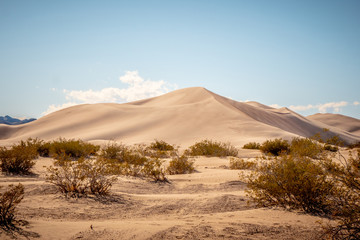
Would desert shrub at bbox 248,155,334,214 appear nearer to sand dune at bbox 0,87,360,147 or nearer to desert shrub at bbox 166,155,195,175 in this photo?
desert shrub at bbox 166,155,195,175

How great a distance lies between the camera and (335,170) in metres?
3.81

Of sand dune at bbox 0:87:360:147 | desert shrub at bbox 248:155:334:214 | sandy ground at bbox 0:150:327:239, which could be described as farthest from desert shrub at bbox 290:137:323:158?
sand dune at bbox 0:87:360:147

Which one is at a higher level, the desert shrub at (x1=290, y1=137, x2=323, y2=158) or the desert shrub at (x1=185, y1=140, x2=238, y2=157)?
the desert shrub at (x1=290, y1=137, x2=323, y2=158)

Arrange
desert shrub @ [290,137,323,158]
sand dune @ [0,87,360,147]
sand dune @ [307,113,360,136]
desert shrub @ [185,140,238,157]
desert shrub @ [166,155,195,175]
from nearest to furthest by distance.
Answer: desert shrub @ [290,137,323,158]
desert shrub @ [166,155,195,175]
desert shrub @ [185,140,238,157]
sand dune @ [0,87,360,147]
sand dune @ [307,113,360,136]

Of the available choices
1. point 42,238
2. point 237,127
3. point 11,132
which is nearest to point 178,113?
point 237,127

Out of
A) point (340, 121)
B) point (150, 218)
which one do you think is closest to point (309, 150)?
point (150, 218)

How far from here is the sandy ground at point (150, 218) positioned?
11.6ft

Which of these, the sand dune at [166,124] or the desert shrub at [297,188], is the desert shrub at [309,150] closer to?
the desert shrub at [297,188]

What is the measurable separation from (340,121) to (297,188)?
4517 inches

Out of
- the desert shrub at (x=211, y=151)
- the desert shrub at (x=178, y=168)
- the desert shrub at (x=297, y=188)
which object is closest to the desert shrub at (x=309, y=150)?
the desert shrub at (x=297, y=188)

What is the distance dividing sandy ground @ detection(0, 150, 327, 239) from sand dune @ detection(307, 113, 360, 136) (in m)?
106

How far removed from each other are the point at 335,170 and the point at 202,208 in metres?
2.42

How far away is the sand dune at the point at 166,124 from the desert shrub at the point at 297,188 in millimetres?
19800

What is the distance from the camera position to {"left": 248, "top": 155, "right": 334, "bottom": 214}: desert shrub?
4496 mm
